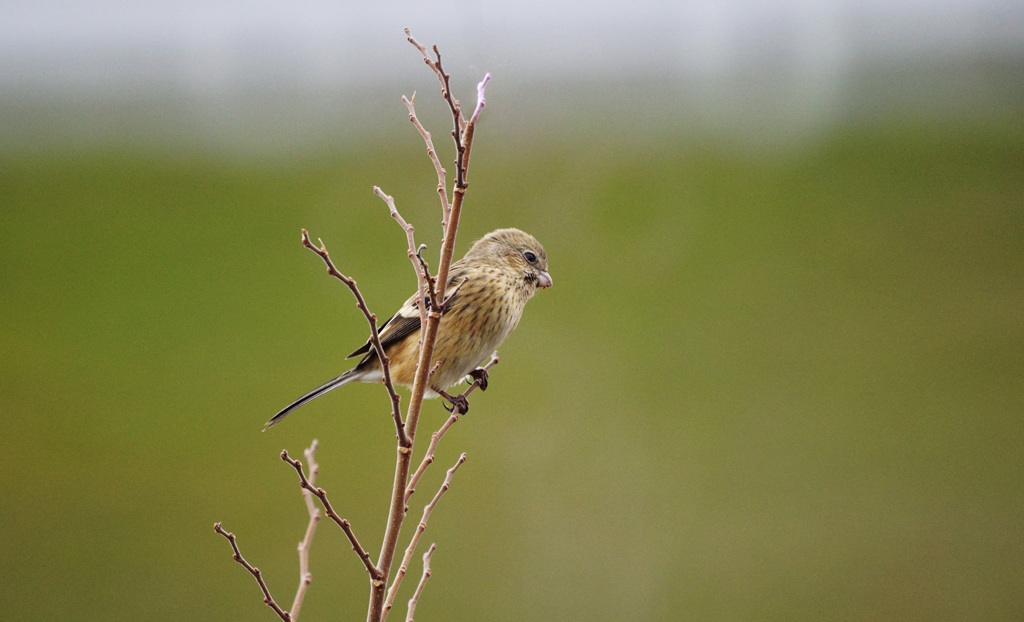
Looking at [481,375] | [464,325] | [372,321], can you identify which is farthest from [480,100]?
[481,375]

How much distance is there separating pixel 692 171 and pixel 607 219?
0.85m

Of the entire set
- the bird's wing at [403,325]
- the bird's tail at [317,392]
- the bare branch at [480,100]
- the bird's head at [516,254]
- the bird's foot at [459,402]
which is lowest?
the bird's foot at [459,402]

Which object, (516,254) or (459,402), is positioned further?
(516,254)

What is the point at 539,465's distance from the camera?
4.71 m

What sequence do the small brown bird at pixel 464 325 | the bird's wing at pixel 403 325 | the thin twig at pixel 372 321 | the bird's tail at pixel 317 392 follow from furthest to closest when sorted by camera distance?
the bird's wing at pixel 403 325, the small brown bird at pixel 464 325, the bird's tail at pixel 317 392, the thin twig at pixel 372 321

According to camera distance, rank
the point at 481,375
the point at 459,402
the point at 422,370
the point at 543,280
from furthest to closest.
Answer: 1. the point at 543,280
2. the point at 481,375
3. the point at 459,402
4. the point at 422,370

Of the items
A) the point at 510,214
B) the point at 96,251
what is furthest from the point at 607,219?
the point at 96,251

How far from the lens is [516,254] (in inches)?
108

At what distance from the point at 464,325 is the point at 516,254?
0.42 metres

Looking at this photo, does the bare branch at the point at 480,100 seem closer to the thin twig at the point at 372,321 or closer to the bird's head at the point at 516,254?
the thin twig at the point at 372,321

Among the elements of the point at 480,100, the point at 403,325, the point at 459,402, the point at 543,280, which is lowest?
the point at 459,402

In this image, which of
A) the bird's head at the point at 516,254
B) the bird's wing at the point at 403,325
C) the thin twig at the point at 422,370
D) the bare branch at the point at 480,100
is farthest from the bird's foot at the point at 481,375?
the bare branch at the point at 480,100

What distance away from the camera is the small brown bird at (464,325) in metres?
2.46

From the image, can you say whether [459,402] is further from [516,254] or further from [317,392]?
[516,254]
